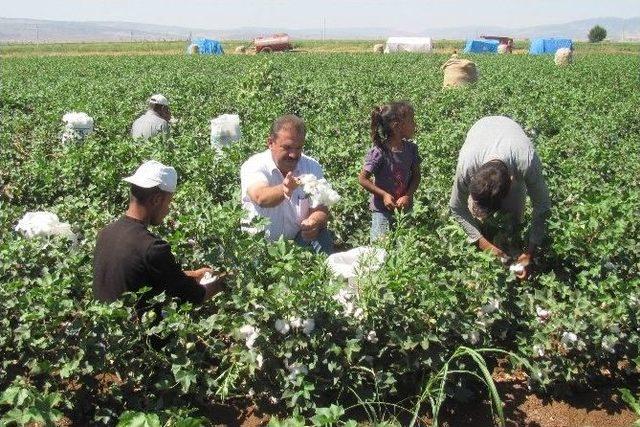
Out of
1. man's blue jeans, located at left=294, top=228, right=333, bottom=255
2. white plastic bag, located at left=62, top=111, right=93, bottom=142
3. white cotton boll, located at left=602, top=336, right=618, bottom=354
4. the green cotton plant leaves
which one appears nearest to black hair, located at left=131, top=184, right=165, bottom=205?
the green cotton plant leaves

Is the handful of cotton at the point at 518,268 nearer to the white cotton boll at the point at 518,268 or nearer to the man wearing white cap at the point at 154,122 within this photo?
the white cotton boll at the point at 518,268

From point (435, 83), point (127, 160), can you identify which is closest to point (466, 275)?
point (127, 160)

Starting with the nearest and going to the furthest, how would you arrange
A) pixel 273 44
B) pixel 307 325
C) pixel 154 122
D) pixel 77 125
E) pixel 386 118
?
pixel 307 325
pixel 386 118
pixel 154 122
pixel 77 125
pixel 273 44

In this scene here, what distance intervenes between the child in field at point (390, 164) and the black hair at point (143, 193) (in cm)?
174

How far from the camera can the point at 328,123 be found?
342 inches

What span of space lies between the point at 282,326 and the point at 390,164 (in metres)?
1.90

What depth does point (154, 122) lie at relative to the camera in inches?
282

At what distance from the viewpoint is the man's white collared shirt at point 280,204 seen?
390cm

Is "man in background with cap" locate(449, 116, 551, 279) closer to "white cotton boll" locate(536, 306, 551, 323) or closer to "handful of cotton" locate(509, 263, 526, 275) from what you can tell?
"handful of cotton" locate(509, 263, 526, 275)

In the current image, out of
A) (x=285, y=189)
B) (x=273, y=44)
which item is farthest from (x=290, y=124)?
(x=273, y=44)

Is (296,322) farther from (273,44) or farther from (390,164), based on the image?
(273,44)

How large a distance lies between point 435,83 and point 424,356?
14.1m

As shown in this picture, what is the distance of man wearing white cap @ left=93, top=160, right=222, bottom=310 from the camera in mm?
3012

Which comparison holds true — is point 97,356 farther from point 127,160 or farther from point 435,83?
point 435,83
